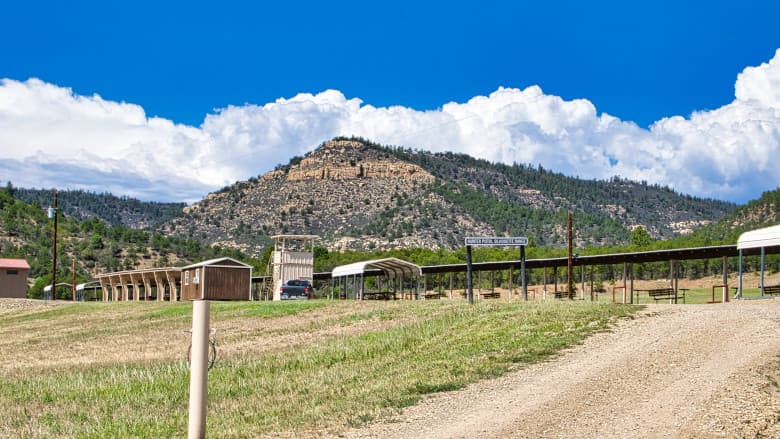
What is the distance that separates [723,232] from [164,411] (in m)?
118

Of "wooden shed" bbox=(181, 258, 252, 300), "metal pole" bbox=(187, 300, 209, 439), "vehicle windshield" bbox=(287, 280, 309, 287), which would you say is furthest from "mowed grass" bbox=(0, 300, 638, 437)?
"wooden shed" bbox=(181, 258, 252, 300)

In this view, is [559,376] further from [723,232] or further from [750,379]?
[723,232]

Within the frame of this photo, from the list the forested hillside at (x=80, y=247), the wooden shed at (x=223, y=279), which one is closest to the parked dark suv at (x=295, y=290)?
the wooden shed at (x=223, y=279)

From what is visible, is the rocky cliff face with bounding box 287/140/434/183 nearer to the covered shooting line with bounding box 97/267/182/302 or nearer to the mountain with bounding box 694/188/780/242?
the mountain with bounding box 694/188/780/242

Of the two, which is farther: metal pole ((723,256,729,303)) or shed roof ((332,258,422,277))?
shed roof ((332,258,422,277))

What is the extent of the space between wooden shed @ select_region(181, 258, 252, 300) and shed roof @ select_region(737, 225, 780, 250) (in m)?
33.3

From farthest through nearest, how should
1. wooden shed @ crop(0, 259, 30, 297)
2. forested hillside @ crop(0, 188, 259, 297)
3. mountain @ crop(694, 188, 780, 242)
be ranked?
mountain @ crop(694, 188, 780, 242) < forested hillside @ crop(0, 188, 259, 297) < wooden shed @ crop(0, 259, 30, 297)

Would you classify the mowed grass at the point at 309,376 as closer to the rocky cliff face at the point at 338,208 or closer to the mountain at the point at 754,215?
the mountain at the point at 754,215

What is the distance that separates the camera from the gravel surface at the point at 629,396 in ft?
31.9

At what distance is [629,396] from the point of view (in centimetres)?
1124

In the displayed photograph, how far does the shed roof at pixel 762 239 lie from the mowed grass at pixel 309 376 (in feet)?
36.6

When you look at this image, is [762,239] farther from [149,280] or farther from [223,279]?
[149,280]

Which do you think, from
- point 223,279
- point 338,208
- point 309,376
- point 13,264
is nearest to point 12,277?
point 13,264

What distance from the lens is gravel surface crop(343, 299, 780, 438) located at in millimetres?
9719
